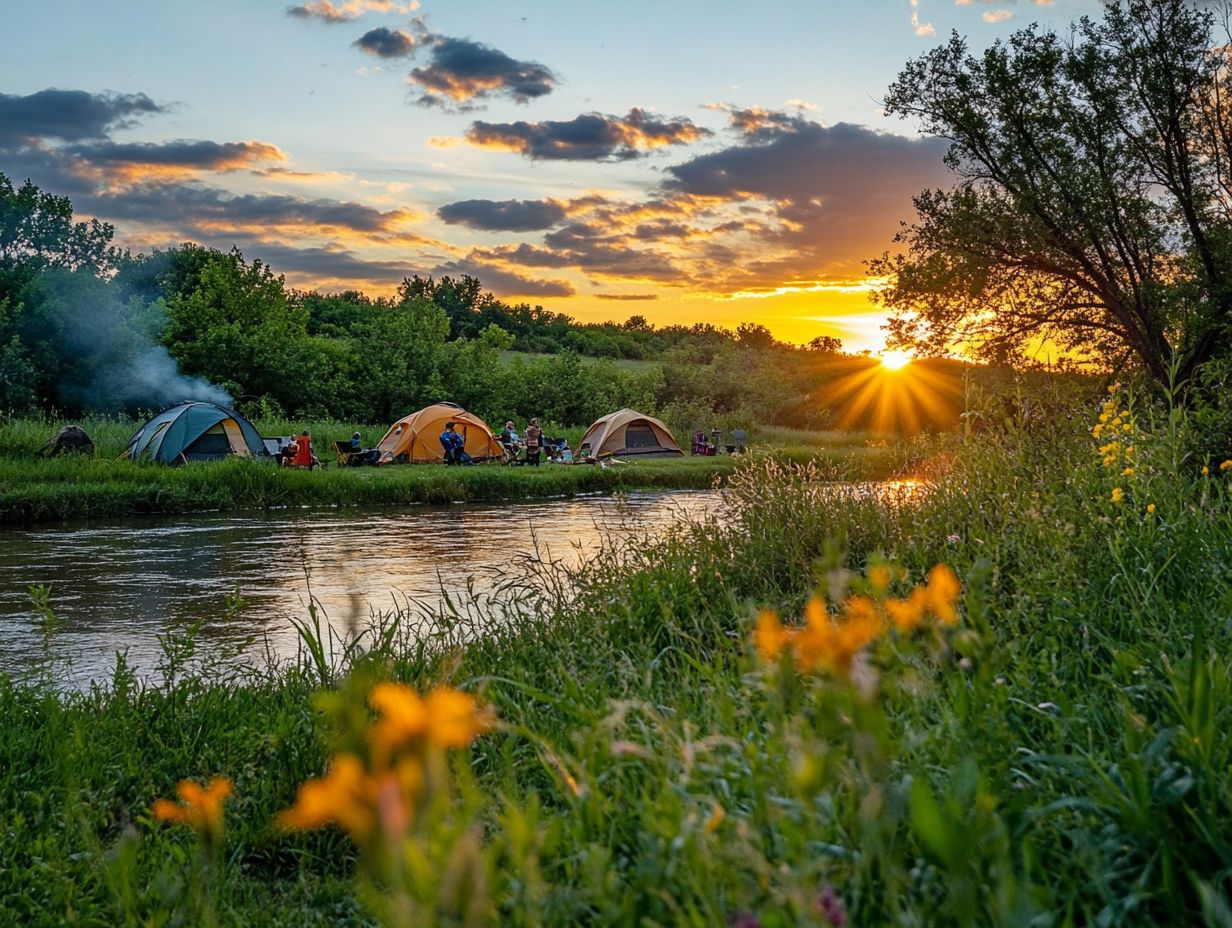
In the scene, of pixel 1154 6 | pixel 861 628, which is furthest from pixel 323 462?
pixel 861 628

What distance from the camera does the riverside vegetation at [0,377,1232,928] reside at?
1.13m

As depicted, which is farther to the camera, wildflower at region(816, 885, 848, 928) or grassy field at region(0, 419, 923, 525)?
grassy field at region(0, 419, 923, 525)

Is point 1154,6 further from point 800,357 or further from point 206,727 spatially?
point 800,357

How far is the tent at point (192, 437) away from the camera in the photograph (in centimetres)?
2234

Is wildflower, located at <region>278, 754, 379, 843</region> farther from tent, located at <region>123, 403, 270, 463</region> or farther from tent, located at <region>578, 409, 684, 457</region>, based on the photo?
tent, located at <region>578, 409, 684, 457</region>

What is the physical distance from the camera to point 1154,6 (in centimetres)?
1605

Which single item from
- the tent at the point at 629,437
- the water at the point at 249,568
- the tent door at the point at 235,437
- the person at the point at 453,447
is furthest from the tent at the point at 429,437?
the water at the point at 249,568

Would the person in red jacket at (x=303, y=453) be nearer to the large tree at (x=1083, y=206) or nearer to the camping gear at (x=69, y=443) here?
the camping gear at (x=69, y=443)

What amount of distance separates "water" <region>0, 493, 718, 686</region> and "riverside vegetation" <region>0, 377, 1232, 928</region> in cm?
88

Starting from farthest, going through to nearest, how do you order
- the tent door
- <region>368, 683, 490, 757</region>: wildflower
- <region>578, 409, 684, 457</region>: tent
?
<region>578, 409, 684, 457</region>: tent
the tent door
<region>368, 683, 490, 757</region>: wildflower

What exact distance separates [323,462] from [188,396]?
867 cm

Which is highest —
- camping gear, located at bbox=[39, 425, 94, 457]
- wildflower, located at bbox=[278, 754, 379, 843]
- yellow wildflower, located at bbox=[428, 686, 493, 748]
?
camping gear, located at bbox=[39, 425, 94, 457]

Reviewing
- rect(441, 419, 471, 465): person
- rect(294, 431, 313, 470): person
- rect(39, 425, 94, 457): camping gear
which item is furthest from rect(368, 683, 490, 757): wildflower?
rect(441, 419, 471, 465): person

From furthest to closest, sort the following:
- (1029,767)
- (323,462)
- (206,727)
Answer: (323,462) → (206,727) → (1029,767)
